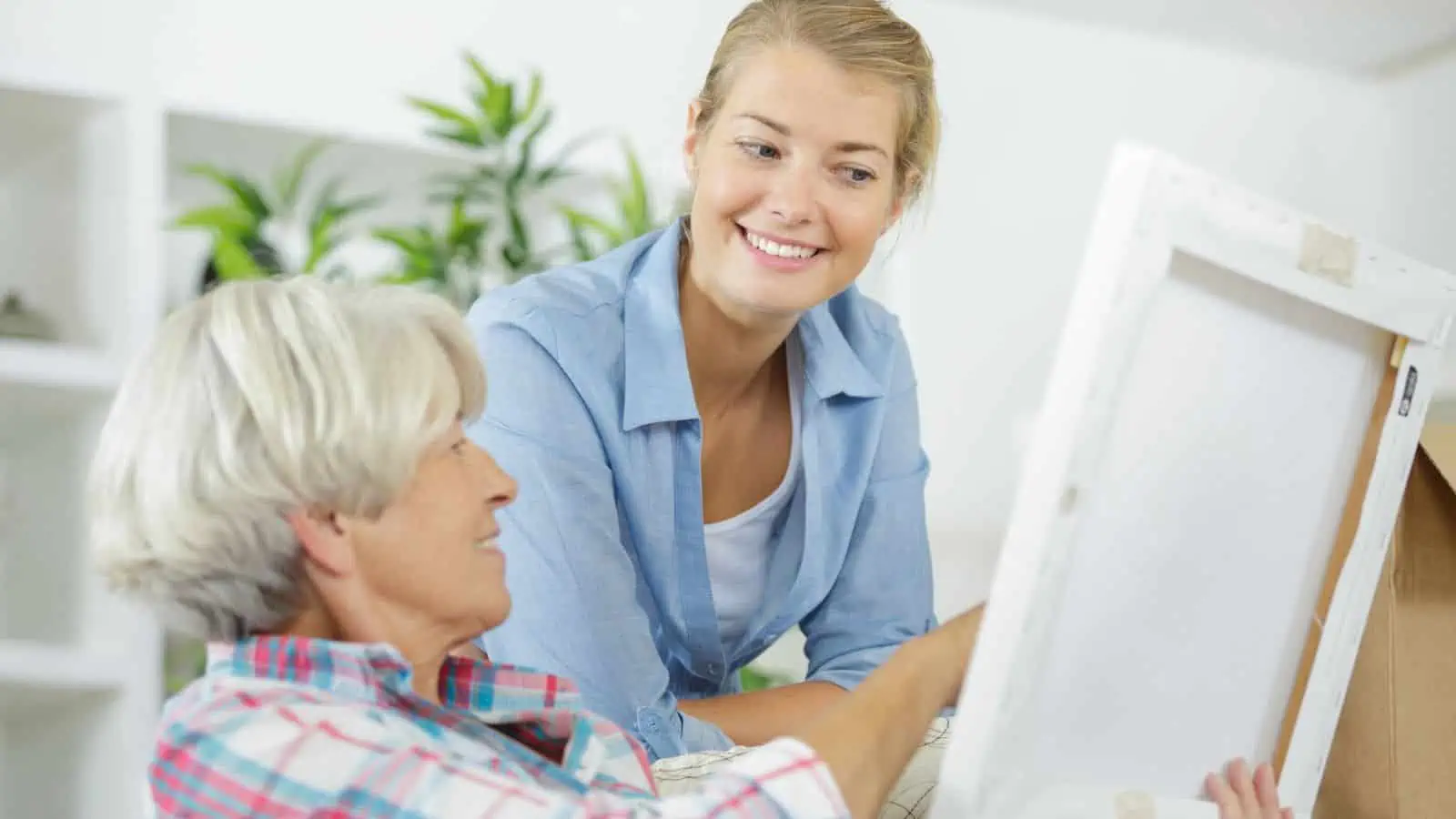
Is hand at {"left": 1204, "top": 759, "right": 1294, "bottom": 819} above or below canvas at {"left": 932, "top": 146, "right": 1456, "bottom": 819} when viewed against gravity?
below

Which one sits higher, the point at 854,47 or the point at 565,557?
the point at 854,47

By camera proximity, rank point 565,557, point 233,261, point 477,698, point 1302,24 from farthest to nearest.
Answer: point 1302,24
point 233,261
point 565,557
point 477,698

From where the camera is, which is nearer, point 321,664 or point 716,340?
point 321,664

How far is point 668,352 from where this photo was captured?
1473 mm

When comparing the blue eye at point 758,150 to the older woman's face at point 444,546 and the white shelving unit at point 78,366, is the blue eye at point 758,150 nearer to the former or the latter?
the older woman's face at point 444,546

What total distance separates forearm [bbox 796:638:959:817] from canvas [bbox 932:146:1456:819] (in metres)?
0.05

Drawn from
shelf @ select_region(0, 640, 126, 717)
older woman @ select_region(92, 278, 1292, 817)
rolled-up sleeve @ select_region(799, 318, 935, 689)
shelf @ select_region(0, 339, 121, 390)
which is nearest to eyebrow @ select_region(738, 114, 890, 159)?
rolled-up sleeve @ select_region(799, 318, 935, 689)

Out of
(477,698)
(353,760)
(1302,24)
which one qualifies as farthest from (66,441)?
(1302,24)

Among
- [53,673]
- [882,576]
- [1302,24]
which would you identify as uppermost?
[1302,24]

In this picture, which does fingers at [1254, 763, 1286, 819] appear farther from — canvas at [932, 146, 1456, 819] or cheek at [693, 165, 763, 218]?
cheek at [693, 165, 763, 218]

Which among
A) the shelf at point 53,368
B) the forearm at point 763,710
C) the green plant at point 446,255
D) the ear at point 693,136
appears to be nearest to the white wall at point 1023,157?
the green plant at point 446,255

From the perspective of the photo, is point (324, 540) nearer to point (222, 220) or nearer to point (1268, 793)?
point (1268, 793)

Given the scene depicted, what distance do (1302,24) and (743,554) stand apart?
7.98 feet

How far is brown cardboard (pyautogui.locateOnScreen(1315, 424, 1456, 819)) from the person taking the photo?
3.89ft
